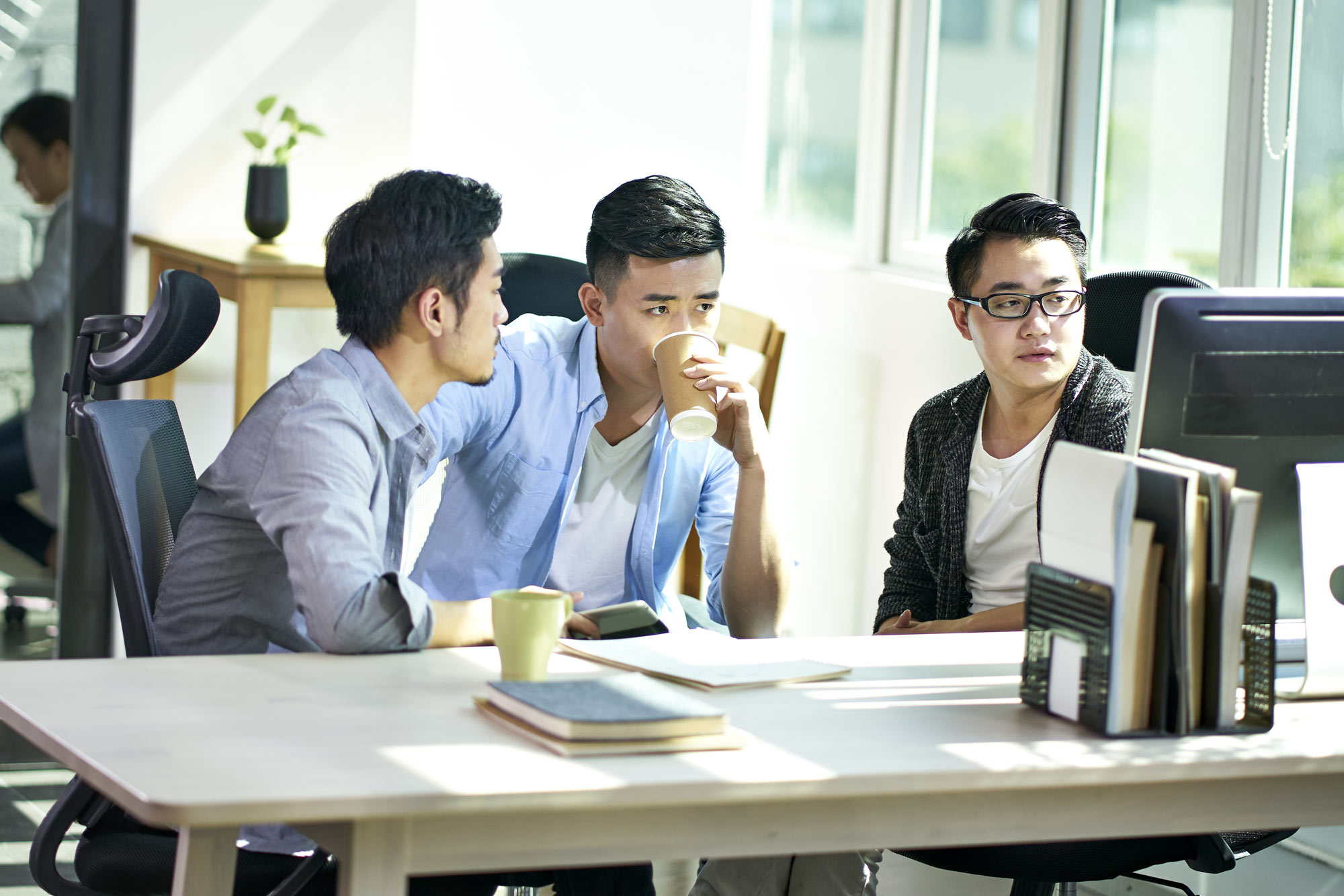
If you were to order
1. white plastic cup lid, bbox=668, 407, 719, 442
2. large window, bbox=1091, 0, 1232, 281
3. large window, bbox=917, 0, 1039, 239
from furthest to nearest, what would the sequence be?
large window, bbox=917, 0, 1039, 239
large window, bbox=1091, 0, 1232, 281
white plastic cup lid, bbox=668, 407, 719, 442

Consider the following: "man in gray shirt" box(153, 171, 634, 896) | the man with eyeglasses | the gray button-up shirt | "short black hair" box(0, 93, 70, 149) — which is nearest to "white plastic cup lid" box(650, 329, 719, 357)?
"man in gray shirt" box(153, 171, 634, 896)

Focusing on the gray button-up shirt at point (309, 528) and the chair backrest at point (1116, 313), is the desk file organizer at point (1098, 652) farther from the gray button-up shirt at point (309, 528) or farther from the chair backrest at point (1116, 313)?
the chair backrest at point (1116, 313)

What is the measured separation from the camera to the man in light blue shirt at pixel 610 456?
2182 mm

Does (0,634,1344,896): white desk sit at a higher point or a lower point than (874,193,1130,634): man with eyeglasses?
lower

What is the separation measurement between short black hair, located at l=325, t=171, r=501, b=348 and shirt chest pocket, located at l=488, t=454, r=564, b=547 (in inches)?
16.9

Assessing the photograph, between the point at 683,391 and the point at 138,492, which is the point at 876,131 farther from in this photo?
the point at 138,492

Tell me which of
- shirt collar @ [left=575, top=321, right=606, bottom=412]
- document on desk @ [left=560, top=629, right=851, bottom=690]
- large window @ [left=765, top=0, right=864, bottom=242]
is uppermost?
large window @ [left=765, top=0, right=864, bottom=242]

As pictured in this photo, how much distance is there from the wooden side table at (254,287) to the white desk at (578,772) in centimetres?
191

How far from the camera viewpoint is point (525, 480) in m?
2.25

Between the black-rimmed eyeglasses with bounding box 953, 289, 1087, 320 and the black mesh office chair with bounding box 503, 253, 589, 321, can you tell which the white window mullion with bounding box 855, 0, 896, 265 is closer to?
the black mesh office chair with bounding box 503, 253, 589, 321

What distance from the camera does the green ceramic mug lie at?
4.77ft

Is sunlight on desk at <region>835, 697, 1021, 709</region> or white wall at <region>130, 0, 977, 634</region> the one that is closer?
sunlight on desk at <region>835, 697, 1021, 709</region>

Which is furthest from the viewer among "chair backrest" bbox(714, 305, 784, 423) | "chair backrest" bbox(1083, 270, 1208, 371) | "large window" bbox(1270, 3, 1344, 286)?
"chair backrest" bbox(714, 305, 784, 423)

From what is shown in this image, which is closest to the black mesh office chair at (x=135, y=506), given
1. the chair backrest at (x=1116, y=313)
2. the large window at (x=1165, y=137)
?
the chair backrest at (x=1116, y=313)
